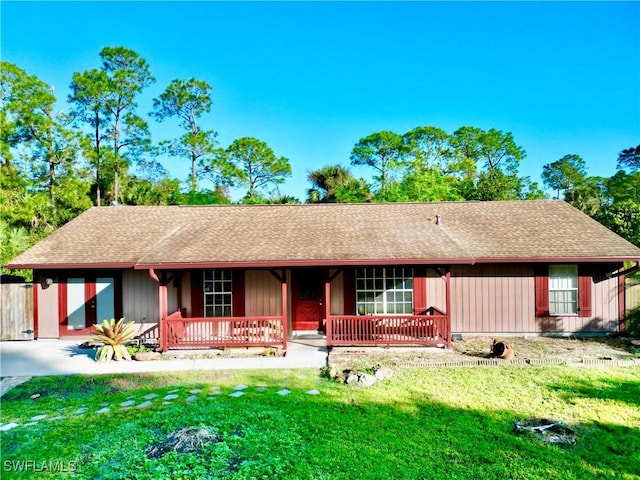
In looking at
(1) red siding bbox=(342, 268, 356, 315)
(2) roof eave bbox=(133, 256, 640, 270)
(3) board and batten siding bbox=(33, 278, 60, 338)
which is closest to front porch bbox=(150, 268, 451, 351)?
(2) roof eave bbox=(133, 256, 640, 270)

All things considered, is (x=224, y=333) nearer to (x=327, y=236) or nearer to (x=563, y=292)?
(x=327, y=236)

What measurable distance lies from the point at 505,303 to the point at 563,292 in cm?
174

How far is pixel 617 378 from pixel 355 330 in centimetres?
542

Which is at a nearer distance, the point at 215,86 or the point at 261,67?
the point at 261,67

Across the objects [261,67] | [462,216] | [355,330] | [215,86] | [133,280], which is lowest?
[355,330]

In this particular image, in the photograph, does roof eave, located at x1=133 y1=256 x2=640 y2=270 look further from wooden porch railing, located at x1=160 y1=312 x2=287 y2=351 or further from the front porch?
wooden porch railing, located at x1=160 y1=312 x2=287 y2=351

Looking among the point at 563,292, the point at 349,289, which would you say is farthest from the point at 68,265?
the point at 563,292

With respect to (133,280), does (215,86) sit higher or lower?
higher

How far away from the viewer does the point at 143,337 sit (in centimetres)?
1033

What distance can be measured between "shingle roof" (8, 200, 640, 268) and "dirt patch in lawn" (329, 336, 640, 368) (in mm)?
2223

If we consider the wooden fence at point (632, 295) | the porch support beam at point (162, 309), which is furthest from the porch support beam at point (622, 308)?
the porch support beam at point (162, 309)

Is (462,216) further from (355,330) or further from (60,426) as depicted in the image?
(60,426)

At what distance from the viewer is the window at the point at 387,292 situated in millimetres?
10812

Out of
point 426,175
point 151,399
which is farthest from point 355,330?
point 426,175
